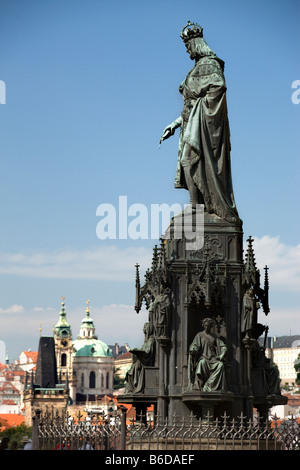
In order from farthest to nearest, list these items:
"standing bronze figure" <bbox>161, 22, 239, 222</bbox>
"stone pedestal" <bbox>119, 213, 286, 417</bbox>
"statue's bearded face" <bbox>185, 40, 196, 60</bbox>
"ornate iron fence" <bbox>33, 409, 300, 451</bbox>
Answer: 1. "statue's bearded face" <bbox>185, 40, 196, 60</bbox>
2. "standing bronze figure" <bbox>161, 22, 239, 222</bbox>
3. "stone pedestal" <bbox>119, 213, 286, 417</bbox>
4. "ornate iron fence" <bbox>33, 409, 300, 451</bbox>

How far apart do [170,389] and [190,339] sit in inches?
50.0

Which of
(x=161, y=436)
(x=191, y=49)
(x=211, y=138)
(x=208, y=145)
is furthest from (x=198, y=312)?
(x=191, y=49)

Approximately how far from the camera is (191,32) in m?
25.0

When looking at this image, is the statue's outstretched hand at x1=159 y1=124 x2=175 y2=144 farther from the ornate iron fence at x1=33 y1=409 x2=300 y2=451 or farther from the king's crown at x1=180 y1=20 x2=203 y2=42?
the ornate iron fence at x1=33 y1=409 x2=300 y2=451

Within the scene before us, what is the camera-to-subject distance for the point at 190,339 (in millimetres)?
22828

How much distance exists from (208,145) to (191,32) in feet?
10.4

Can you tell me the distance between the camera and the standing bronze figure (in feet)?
78.7

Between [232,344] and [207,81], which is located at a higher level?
[207,81]

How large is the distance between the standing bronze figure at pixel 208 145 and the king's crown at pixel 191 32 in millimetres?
772

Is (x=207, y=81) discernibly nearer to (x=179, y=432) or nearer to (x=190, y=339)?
(x=190, y=339)

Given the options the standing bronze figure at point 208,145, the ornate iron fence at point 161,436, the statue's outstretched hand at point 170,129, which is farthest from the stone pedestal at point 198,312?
the statue's outstretched hand at point 170,129

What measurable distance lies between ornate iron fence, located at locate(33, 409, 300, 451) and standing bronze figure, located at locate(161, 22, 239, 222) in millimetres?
5430

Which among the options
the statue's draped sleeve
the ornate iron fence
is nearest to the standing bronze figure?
the statue's draped sleeve
